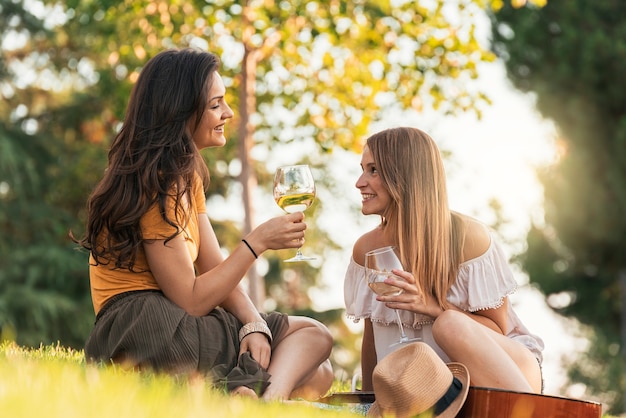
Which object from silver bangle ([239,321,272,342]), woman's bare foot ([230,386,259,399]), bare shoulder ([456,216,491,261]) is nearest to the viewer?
woman's bare foot ([230,386,259,399])

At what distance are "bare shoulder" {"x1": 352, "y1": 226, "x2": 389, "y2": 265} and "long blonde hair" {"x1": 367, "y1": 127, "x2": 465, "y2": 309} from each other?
80mm

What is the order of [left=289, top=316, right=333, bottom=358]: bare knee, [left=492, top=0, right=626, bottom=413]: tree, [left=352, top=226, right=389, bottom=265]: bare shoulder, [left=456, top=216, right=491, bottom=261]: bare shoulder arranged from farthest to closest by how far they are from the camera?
1. [left=492, top=0, right=626, bottom=413]: tree
2. [left=352, top=226, right=389, bottom=265]: bare shoulder
3. [left=456, top=216, right=491, bottom=261]: bare shoulder
4. [left=289, top=316, right=333, bottom=358]: bare knee

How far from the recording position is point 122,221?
394cm

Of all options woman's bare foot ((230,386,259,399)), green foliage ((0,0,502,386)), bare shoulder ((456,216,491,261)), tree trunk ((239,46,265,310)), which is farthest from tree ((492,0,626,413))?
woman's bare foot ((230,386,259,399))

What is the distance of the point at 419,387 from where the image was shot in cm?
360

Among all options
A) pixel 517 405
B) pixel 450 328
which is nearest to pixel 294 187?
pixel 450 328

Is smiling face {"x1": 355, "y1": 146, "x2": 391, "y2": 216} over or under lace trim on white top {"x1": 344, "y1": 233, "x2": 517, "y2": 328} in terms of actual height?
over

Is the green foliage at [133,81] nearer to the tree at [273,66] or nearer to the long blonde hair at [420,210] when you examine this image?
the tree at [273,66]

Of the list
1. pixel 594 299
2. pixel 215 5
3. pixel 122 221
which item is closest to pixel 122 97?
pixel 215 5

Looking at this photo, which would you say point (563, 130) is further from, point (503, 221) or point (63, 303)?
point (63, 303)

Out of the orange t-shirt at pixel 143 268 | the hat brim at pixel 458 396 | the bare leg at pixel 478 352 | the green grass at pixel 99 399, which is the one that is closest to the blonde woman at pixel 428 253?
the bare leg at pixel 478 352

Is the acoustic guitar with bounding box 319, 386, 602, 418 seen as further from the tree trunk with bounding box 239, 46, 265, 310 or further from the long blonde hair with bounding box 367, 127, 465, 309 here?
the tree trunk with bounding box 239, 46, 265, 310

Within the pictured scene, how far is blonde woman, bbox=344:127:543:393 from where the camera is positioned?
Answer: 4301mm

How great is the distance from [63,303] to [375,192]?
42.1ft
